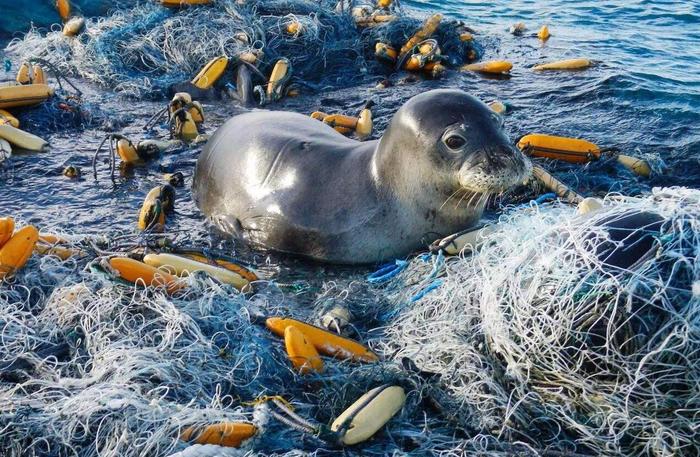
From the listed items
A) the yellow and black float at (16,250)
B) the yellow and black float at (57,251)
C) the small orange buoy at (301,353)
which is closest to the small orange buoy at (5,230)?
the yellow and black float at (16,250)

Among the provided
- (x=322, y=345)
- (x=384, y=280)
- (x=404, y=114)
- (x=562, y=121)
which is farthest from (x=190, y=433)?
(x=562, y=121)

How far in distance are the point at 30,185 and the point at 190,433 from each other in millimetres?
5197

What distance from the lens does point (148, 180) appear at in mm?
8250

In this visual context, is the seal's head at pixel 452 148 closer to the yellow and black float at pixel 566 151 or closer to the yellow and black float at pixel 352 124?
the yellow and black float at pixel 566 151

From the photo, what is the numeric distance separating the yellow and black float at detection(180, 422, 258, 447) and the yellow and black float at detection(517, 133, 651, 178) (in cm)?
514

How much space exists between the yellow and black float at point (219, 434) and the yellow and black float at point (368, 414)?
1.34 ft

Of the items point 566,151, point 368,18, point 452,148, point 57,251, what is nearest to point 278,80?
point 368,18

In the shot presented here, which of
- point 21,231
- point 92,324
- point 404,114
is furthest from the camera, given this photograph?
point 404,114

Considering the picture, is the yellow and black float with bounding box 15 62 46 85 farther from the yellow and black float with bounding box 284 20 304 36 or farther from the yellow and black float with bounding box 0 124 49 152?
the yellow and black float with bounding box 284 20 304 36

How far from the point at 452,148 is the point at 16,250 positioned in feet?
9.95

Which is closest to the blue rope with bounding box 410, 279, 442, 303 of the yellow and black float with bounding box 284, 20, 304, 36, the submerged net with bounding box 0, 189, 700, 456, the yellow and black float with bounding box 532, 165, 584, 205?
the submerged net with bounding box 0, 189, 700, 456

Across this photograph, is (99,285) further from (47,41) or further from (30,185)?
(47,41)

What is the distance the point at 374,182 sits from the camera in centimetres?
631

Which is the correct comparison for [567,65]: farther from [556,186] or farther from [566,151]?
[556,186]
